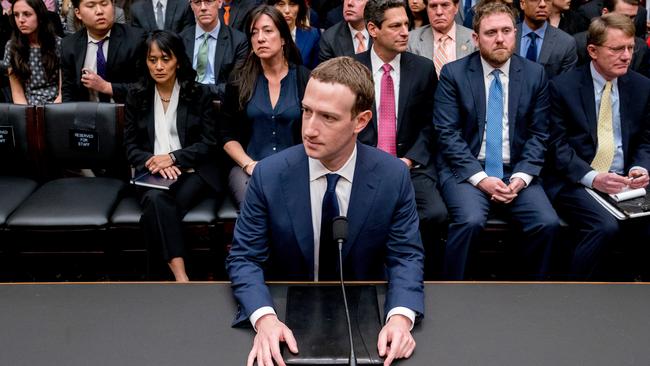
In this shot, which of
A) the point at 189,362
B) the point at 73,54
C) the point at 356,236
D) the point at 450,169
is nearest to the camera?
the point at 189,362

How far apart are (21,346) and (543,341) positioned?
3.49 ft

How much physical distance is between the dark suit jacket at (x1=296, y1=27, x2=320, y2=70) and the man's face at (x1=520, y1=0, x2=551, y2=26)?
117 cm

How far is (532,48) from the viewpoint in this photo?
3.65 metres

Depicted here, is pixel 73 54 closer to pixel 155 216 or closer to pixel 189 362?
pixel 155 216

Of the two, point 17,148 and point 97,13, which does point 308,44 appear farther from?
point 17,148

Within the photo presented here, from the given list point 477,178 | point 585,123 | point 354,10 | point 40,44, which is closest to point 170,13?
point 40,44

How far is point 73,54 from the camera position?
12.1 ft

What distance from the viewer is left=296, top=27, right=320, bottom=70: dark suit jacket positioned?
404 cm

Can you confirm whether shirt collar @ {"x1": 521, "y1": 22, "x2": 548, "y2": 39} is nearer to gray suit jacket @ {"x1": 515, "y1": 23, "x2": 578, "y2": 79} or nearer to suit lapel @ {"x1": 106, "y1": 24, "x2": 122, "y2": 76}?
gray suit jacket @ {"x1": 515, "y1": 23, "x2": 578, "y2": 79}

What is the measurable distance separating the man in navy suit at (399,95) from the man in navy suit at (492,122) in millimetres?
100

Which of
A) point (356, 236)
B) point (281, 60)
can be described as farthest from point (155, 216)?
point (356, 236)

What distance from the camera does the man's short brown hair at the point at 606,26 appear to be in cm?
288

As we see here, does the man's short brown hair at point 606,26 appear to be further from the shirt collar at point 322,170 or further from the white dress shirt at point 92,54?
the white dress shirt at point 92,54

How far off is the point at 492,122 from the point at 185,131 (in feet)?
4.46
